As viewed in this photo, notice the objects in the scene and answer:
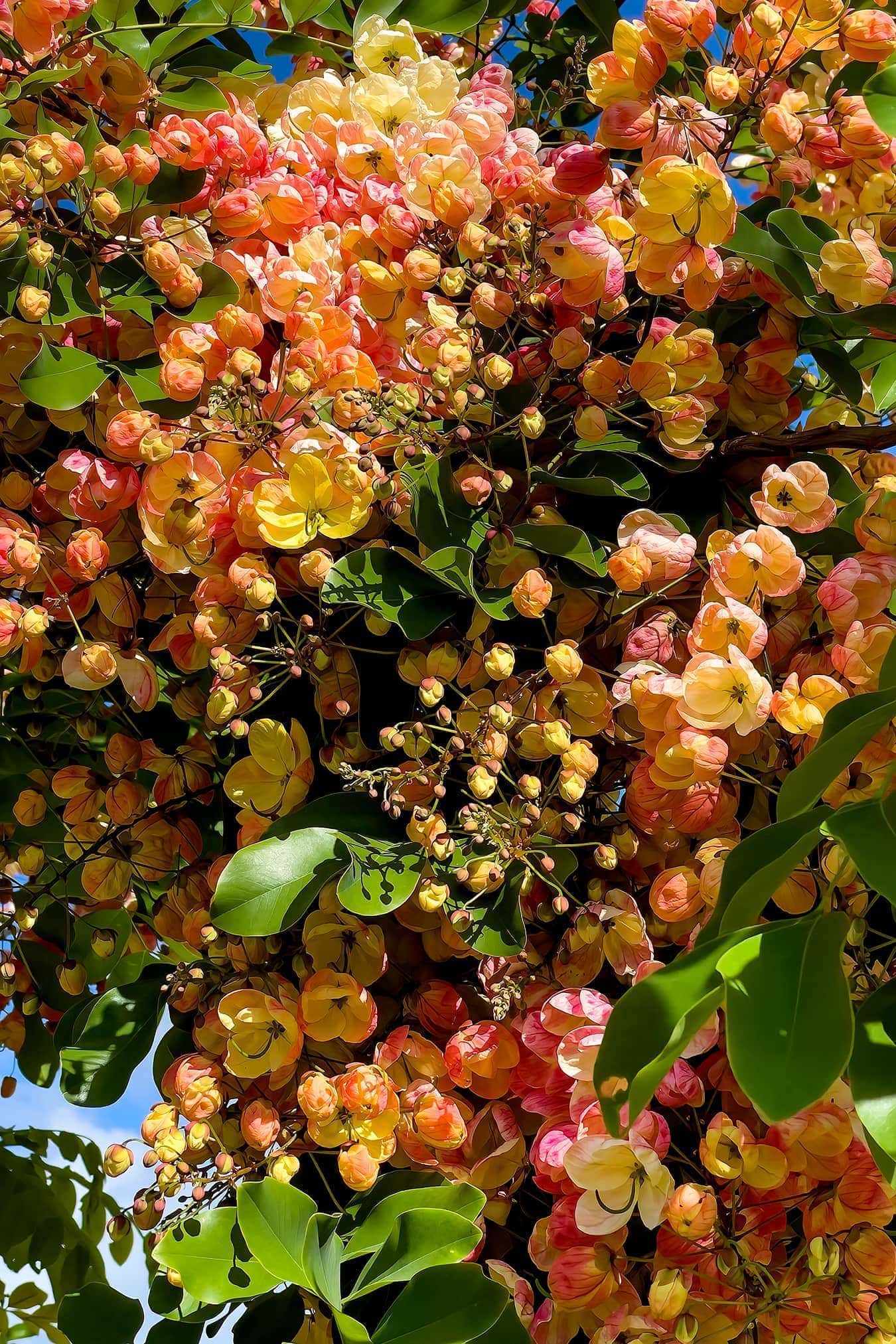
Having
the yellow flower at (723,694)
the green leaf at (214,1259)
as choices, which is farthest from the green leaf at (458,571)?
the green leaf at (214,1259)

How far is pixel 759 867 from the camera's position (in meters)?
0.41

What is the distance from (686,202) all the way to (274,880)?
14.9 inches

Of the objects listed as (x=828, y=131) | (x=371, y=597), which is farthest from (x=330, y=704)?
(x=828, y=131)

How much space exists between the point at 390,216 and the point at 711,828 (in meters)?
0.37

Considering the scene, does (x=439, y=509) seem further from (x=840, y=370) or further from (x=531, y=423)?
(x=840, y=370)

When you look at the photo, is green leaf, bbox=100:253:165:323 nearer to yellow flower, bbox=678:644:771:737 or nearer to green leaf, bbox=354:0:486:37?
green leaf, bbox=354:0:486:37

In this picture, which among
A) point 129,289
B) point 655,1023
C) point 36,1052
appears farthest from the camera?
point 36,1052

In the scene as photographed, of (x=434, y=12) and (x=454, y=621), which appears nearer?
(x=454, y=621)

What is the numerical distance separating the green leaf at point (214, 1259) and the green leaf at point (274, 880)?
15cm

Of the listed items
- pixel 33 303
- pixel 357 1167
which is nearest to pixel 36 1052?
pixel 357 1167

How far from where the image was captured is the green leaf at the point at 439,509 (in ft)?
1.99

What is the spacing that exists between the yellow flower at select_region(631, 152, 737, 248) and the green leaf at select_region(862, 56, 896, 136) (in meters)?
0.07

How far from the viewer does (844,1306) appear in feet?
1.78

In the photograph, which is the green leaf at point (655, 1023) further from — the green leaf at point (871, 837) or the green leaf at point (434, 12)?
the green leaf at point (434, 12)
